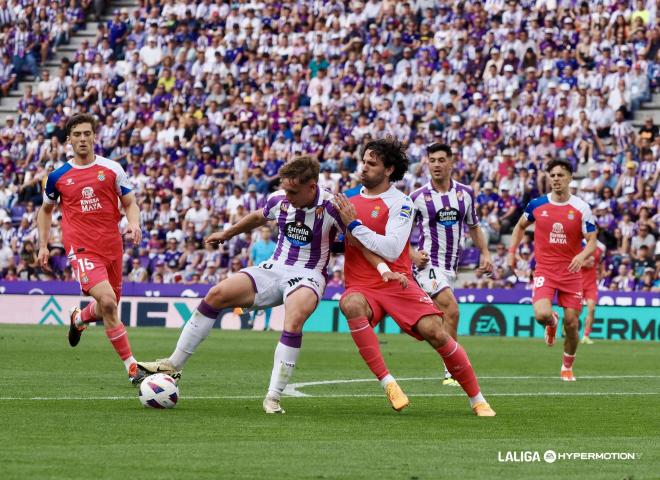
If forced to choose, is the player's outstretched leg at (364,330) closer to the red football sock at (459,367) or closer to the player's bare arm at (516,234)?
the red football sock at (459,367)

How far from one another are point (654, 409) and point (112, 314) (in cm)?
513

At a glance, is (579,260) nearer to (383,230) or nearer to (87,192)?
(383,230)

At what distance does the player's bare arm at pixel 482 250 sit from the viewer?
50.2 ft

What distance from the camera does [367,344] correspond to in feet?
35.8

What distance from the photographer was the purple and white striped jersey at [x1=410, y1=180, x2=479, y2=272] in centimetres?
1570

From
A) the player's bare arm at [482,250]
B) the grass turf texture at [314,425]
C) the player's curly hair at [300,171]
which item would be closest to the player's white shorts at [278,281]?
the player's curly hair at [300,171]

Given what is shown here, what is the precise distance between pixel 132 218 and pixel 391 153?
332 centimetres

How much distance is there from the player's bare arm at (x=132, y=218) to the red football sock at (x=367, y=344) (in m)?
2.80

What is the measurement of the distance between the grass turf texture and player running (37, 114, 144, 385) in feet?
3.56

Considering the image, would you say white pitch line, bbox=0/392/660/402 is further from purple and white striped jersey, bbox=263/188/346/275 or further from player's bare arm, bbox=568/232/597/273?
player's bare arm, bbox=568/232/597/273

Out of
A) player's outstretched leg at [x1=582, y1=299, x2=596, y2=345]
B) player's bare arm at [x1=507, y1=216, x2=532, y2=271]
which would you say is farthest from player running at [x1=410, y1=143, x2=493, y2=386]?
player's outstretched leg at [x1=582, y1=299, x2=596, y2=345]

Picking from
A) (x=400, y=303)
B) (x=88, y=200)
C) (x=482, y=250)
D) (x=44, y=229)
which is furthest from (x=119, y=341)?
(x=482, y=250)

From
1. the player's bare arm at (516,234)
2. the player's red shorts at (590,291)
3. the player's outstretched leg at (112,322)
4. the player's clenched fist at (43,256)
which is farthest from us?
the player's red shorts at (590,291)

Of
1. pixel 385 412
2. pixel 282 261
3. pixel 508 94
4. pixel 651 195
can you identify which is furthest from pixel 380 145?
pixel 508 94
